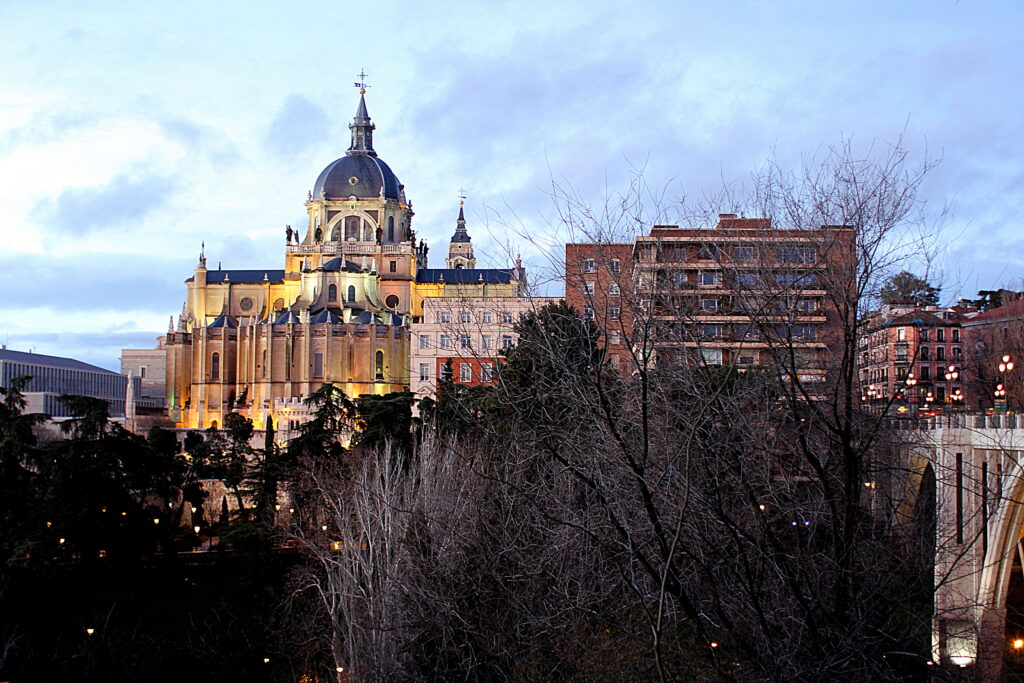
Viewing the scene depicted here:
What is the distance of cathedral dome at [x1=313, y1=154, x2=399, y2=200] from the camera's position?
9588 centimetres

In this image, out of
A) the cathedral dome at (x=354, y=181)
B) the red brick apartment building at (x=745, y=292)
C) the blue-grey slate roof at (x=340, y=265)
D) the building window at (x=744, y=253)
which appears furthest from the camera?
the cathedral dome at (x=354, y=181)

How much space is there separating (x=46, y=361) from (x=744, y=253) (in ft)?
341

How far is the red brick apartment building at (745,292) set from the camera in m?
10.5

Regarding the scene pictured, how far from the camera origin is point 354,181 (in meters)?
95.9

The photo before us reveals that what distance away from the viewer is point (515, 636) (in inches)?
631

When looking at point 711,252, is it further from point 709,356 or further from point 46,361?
point 46,361

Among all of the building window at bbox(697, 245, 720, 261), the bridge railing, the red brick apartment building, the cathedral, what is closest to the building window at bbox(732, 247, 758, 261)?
the red brick apartment building

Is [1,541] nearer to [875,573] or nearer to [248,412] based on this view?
[875,573]

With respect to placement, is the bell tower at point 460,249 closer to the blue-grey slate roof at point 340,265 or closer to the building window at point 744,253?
the blue-grey slate roof at point 340,265

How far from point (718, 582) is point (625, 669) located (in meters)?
2.10

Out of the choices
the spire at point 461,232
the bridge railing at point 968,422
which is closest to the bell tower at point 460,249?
the spire at point 461,232

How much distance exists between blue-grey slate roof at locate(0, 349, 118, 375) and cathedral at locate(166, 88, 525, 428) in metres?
14.1

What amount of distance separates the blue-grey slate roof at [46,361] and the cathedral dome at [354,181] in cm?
3017

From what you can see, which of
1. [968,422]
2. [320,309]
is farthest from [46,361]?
[968,422]
